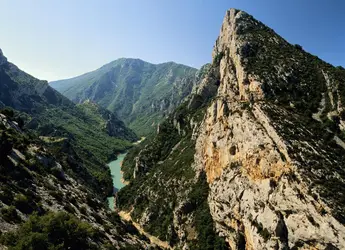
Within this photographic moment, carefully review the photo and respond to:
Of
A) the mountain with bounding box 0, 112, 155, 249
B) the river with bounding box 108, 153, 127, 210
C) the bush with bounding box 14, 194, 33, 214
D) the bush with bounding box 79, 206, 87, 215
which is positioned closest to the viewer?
the mountain with bounding box 0, 112, 155, 249

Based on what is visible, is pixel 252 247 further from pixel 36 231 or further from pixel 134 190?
pixel 134 190

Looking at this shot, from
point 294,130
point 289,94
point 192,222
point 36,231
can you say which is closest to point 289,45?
point 289,94

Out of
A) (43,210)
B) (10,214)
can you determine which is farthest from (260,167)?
(10,214)

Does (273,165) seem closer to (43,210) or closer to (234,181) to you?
(234,181)

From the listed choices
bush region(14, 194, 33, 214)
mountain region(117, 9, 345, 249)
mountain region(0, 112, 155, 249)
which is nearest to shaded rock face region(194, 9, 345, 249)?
mountain region(117, 9, 345, 249)

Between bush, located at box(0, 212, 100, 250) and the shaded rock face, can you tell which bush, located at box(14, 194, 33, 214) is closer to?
bush, located at box(0, 212, 100, 250)

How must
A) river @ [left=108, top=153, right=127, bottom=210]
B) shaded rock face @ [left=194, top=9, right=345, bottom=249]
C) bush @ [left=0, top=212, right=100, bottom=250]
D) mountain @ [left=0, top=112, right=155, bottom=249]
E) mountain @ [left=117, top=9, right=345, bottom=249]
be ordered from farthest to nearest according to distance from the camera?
1. river @ [left=108, top=153, right=127, bottom=210]
2. mountain @ [left=117, top=9, right=345, bottom=249]
3. shaded rock face @ [left=194, top=9, right=345, bottom=249]
4. mountain @ [left=0, top=112, right=155, bottom=249]
5. bush @ [left=0, top=212, right=100, bottom=250]
